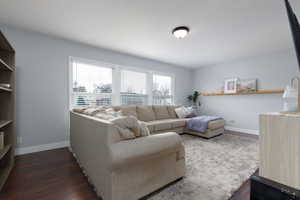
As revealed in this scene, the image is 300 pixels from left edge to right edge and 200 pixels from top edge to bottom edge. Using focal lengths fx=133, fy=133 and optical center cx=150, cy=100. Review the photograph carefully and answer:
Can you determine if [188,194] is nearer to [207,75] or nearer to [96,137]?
[96,137]

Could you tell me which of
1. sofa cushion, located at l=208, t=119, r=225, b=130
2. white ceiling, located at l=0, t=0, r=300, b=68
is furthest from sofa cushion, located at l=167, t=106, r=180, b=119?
white ceiling, located at l=0, t=0, r=300, b=68

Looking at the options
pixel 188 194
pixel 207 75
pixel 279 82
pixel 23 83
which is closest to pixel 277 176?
pixel 188 194

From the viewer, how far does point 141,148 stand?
1.24 m

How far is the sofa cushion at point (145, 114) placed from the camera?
370cm

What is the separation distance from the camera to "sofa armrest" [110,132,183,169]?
112cm

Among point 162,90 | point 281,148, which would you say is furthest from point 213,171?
point 162,90

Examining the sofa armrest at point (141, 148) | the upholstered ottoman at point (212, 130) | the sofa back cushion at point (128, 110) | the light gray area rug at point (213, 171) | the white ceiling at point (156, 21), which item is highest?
the white ceiling at point (156, 21)

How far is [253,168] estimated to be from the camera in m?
1.96

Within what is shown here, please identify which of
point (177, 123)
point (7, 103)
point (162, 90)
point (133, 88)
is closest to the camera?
point (7, 103)

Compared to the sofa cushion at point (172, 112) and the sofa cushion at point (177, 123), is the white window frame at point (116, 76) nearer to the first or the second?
the sofa cushion at point (172, 112)

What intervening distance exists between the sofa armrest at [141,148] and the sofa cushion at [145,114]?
2.23 meters

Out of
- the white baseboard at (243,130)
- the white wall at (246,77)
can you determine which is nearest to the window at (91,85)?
the white wall at (246,77)

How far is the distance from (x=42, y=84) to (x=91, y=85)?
3.25ft

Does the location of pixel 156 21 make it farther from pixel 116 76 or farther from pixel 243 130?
pixel 243 130
